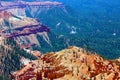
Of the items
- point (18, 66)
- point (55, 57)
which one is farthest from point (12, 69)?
point (55, 57)

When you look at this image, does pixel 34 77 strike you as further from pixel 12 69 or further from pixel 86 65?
pixel 12 69

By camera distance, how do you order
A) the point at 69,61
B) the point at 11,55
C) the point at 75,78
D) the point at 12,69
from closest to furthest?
the point at 75,78 < the point at 69,61 < the point at 12,69 < the point at 11,55

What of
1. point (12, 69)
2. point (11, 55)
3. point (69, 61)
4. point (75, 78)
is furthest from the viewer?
point (11, 55)

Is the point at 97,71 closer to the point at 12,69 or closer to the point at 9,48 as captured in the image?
the point at 12,69

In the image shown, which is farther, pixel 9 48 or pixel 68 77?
pixel 9 48

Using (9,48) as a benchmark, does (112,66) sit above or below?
below

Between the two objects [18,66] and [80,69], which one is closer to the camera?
[80,69]

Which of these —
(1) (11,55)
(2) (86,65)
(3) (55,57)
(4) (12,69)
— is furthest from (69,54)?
(1) (11,55)
